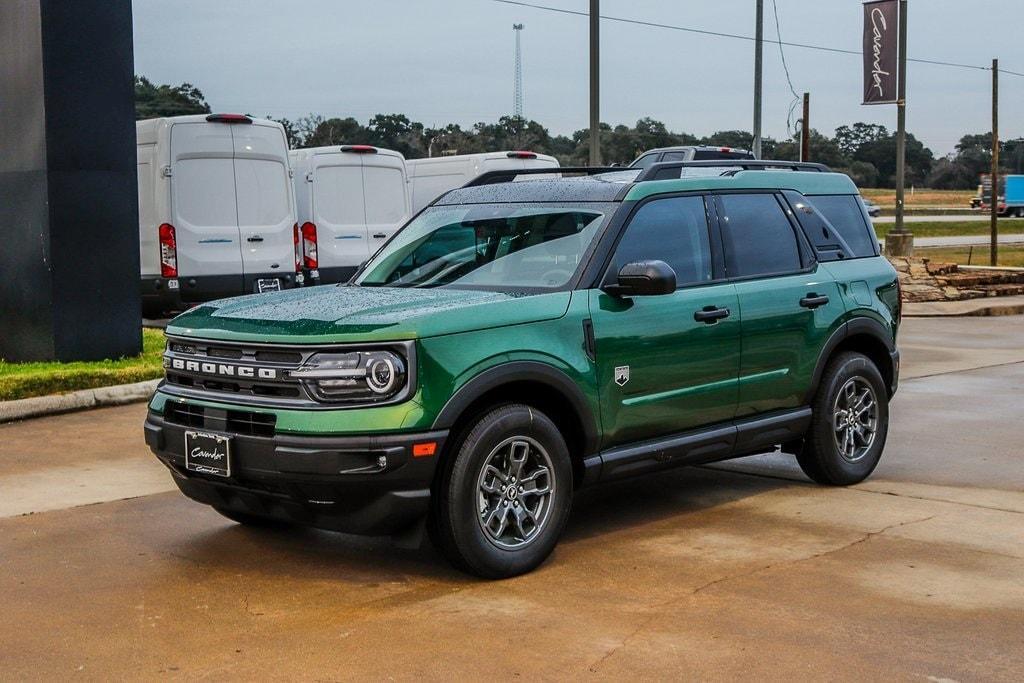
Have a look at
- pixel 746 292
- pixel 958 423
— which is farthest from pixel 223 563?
pixel 958 423

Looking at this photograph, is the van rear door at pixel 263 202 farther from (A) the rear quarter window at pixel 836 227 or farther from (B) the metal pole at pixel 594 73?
(A) the rear quarter window at pixel 836 227

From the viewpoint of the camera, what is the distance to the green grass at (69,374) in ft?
34.8

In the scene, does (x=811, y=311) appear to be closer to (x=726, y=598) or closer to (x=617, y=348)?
(x=617, y=348)

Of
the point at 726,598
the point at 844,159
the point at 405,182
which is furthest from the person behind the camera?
the point at 844,159

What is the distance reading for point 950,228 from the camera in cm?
5459

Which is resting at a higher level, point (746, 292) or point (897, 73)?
point (897, 73)

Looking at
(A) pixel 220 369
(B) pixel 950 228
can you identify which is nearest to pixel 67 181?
(A) pixel 220 369

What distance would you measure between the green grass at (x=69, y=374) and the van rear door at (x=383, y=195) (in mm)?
6528

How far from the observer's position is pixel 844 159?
351 feet

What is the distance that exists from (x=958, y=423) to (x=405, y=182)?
1070 centimetres

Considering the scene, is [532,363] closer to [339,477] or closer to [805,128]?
[339,477]

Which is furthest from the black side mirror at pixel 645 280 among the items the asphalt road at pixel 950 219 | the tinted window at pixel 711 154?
the asphalt road at pixel 950 219

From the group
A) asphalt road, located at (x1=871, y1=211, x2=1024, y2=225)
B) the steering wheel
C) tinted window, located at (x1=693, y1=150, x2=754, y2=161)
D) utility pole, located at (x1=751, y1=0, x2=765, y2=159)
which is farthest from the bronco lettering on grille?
asphalt road, located at (x1=871, y1=211, x2=1024, y2=225)

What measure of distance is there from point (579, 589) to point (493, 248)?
74.8 inches
